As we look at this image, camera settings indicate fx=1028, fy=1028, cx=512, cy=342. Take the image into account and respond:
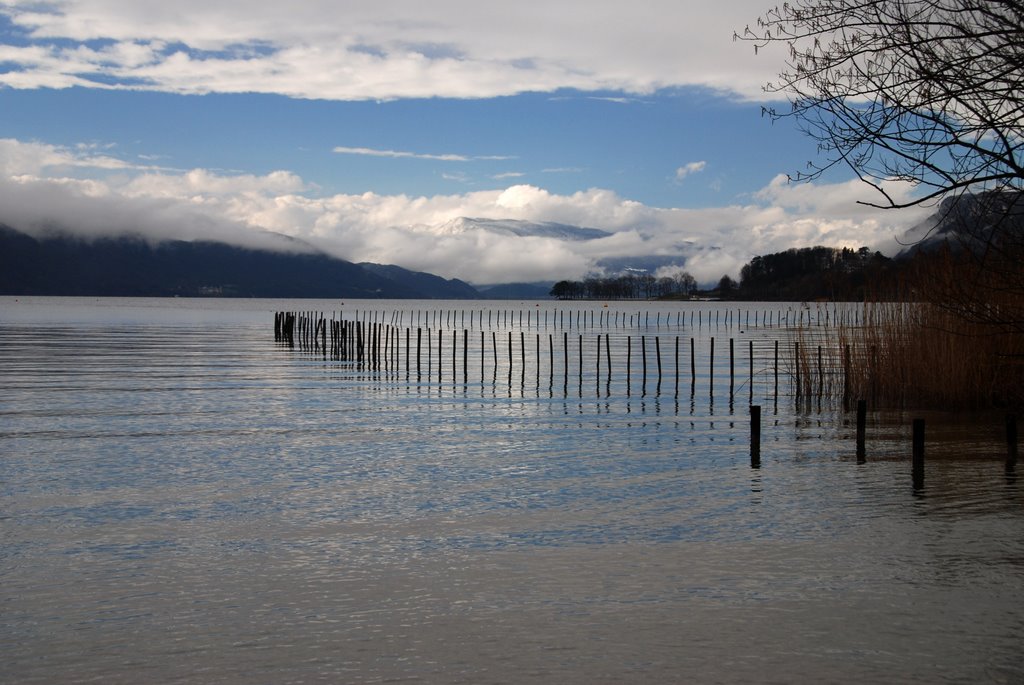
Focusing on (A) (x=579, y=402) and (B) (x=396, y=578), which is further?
(A) (x=579, y=402)

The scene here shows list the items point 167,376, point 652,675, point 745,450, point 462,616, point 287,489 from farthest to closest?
point 167,376, point 745,450, point 287,489, point 462,616, point 652,675

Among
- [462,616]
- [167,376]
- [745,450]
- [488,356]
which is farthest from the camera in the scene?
[488,356]

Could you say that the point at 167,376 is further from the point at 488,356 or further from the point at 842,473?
the point at 842,473

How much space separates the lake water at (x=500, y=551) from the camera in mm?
9500

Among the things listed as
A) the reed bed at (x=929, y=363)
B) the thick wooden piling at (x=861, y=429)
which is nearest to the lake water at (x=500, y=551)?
the thick wooden piling at (x=861, y=429)

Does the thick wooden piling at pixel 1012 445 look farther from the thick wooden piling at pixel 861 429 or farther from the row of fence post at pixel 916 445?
the thick wooden piling at pixel 861 429

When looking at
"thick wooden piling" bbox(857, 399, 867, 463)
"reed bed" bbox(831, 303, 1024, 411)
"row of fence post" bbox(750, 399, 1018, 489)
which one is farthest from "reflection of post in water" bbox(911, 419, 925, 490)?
"reed bed" bbox(831, 303, 1024, 411)

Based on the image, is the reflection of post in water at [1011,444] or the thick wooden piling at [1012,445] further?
the thick wooden piling at [1012,445]

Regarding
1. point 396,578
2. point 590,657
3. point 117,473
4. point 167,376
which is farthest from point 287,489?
point 167,376

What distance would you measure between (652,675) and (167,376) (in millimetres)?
34444

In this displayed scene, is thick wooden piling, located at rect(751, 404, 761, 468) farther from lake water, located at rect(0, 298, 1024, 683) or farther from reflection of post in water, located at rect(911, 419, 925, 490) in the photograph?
reflection of post in water, located at rect(911, 419, 925, 490)

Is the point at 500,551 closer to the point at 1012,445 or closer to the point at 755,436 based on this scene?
the point at 755,436

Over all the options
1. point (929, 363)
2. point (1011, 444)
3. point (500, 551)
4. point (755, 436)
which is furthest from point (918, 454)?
point (929, 363)

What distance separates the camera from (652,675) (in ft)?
29.8
